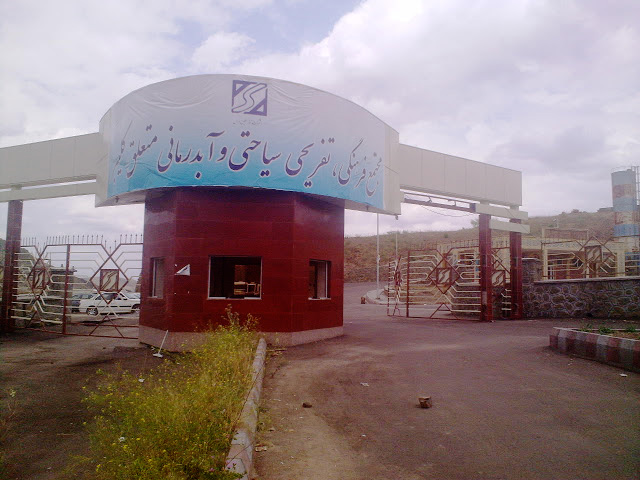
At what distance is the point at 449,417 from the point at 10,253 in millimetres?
17574

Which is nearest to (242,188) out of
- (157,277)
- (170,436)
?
(157,277)

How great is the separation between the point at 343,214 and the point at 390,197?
6.33 ft

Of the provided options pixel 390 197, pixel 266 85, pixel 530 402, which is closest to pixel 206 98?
pixel 266 85

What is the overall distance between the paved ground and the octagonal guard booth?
238 cm

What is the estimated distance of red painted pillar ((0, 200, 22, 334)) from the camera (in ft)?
57.6

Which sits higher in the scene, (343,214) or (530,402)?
(343,214)

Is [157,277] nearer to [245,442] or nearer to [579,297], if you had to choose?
[245,442]

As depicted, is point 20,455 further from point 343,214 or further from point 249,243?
point 343,214

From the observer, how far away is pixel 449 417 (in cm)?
625

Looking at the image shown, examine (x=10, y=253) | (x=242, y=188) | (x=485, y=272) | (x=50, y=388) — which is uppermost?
(x=242, y=188)

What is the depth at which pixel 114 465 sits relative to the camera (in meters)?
3.78

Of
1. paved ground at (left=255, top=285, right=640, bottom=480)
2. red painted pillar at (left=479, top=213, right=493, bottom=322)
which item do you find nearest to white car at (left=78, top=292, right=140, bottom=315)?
paved ground at (left=255, top=285, right=640, bottom=480)

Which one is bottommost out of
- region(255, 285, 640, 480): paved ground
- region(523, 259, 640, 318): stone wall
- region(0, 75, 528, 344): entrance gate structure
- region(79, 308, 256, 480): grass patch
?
region(255, 285, 640, 480): paved ground

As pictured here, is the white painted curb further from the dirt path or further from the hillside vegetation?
the hillside vegetation
